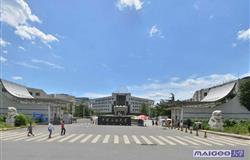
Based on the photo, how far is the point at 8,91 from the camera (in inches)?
3580

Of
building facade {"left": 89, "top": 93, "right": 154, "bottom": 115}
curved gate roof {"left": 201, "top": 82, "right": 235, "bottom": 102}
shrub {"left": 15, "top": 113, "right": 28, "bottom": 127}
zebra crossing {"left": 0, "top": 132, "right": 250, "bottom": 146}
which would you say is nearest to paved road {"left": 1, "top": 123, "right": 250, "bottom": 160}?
zebra crossing {"left": 0, "top": 132, "right": 250, "bottom": 146}

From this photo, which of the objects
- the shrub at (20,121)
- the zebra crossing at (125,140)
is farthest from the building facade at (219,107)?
the zebra crossing at (125,140)

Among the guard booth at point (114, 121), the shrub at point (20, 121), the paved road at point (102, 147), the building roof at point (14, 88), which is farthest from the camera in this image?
the building roof at point (14, 88)

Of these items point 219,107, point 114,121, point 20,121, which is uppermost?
point 219,107

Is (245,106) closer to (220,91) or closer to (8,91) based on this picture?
(220,91)

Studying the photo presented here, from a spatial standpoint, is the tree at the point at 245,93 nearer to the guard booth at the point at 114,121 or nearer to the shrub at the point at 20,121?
the guard booth at the point at 114,121

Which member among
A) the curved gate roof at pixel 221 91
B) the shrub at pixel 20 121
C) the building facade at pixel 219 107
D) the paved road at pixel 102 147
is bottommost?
the paved road at pixel 102 147

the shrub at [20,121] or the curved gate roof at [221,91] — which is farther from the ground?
the curved gate roof at [221,91]

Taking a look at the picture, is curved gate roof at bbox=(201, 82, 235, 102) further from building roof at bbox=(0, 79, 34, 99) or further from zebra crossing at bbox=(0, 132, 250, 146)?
zebra crossing at bbox=(0, 132, 250, 146)

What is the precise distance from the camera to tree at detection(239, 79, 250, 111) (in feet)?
253

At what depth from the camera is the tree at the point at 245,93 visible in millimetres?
77188

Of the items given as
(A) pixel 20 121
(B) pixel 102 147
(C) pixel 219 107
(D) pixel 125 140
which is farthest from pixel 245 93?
(B) pixel 102 147

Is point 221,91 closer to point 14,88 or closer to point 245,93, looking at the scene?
point 245,93

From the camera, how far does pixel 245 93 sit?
7844 centimetres
